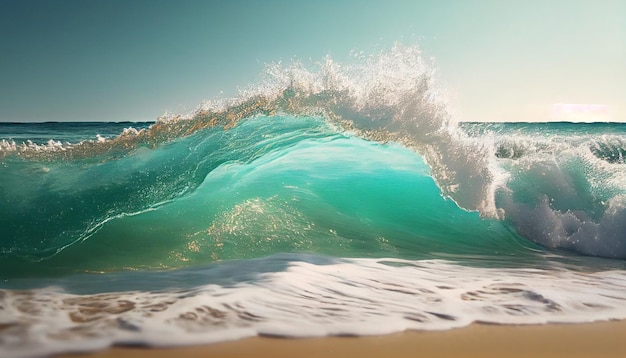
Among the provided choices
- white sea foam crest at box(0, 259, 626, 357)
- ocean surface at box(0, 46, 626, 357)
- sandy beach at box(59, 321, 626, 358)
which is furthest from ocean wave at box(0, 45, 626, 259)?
sandy beach at box(59, 321, 626, 358)

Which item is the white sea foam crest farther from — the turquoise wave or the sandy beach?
the turquoise wave

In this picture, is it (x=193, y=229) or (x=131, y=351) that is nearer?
(x=131, y=351)

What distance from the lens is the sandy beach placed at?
2107mm

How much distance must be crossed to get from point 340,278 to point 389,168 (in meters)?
4.18

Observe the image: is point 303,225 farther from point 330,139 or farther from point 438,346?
point 438,346

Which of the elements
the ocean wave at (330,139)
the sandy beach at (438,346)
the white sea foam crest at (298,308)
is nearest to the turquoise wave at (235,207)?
the ocean wave at (330,139)

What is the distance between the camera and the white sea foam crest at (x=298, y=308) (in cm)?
229

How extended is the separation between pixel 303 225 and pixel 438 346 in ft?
10.7

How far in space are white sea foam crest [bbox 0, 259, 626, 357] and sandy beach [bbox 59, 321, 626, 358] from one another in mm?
82

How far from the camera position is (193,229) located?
5043 mm

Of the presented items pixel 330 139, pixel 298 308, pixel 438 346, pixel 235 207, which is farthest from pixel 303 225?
pixel 438 346

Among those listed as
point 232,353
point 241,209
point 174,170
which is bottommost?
point 232,353

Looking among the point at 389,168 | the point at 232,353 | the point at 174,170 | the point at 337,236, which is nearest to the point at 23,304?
the point at 232,353

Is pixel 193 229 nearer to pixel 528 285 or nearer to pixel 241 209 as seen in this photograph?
pixel 241 209
